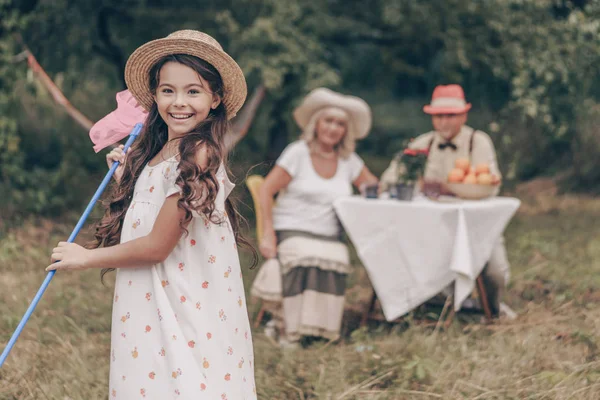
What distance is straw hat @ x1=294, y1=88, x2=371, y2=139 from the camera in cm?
497

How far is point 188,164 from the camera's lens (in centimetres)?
225

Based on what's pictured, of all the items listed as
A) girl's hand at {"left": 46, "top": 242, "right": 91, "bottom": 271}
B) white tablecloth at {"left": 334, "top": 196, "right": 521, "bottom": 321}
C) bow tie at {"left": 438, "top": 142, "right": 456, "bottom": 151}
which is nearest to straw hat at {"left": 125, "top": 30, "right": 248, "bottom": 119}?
girl's hand at {"left": 46, "top": 242, "right": 91, "bottom": 271}

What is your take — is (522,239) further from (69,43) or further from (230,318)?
(230,318)

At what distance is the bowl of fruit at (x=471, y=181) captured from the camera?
4.79 metres

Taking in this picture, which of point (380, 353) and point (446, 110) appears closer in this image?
point (380, 353)

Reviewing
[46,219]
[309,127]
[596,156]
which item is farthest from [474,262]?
[596,156]

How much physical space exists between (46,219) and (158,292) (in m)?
5.69

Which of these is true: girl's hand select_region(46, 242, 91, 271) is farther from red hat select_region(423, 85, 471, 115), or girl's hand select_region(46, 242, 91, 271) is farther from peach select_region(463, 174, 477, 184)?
red hat select_region(423, 85, 471, 115)

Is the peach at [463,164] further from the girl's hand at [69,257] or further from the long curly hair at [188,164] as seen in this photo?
the girl's hand at [69,257]

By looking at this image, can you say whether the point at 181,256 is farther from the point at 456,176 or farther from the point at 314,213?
the point at 456,176

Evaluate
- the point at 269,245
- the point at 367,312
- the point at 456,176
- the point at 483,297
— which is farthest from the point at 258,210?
the point at 483,297

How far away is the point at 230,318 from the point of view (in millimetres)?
2385

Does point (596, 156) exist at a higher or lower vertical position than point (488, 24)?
lower

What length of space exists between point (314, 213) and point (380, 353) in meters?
1.19
